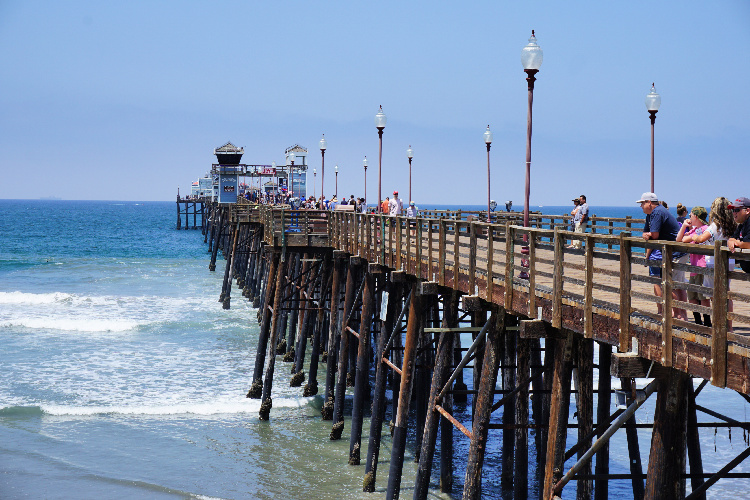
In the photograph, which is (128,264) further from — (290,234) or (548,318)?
(548,318)

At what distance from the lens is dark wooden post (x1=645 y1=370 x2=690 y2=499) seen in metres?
6.36

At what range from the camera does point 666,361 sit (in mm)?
6336

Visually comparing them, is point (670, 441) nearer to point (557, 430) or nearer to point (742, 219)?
point (557, 430)

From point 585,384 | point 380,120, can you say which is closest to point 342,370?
point 380,120

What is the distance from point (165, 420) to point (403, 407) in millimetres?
8459

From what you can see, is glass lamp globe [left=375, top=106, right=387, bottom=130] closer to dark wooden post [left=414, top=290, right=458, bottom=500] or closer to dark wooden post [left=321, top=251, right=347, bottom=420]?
dark wooden post [left=321, top=251, right=347, bottom=420]

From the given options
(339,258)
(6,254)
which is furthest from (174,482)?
(6,254)

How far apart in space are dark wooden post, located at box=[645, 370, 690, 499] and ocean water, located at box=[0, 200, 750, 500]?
11.4 ft

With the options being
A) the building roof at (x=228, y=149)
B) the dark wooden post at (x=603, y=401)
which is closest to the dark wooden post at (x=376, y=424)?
the dark wooden post at (x=603, y=401)

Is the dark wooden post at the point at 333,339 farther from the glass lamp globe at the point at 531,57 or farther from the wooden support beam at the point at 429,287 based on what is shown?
the glass lamp globe at the point at 531,57

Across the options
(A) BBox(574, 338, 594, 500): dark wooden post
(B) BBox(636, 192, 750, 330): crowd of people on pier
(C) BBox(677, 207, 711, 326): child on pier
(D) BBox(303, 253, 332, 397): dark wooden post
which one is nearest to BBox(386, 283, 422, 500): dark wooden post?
(A) BBox(574, 338, 594, 500): dark wooden post

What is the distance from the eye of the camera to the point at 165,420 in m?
18.9

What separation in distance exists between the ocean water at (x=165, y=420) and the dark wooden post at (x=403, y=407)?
1357 mm

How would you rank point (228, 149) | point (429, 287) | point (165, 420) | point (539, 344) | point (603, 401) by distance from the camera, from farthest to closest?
point (228, 149) → point (165, 420) → point (539, 344) → point (429, 287) → point (603, 401)
